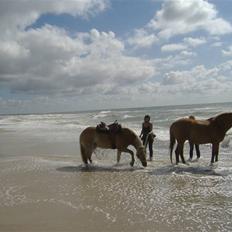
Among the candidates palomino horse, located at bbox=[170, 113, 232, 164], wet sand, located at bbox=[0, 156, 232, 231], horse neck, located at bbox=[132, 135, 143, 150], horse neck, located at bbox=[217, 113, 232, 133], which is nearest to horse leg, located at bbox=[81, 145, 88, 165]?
wet sand, located at bbox=[0, 156, 232, 231]

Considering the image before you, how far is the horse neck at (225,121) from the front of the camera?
31.1 feet

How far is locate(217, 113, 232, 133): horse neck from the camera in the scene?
31.1 feet

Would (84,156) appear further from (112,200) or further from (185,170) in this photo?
(112,200)

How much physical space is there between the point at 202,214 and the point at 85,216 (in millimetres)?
1708

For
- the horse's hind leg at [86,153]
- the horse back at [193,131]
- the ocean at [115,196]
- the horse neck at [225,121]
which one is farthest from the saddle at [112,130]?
the horse neck at [225,121]

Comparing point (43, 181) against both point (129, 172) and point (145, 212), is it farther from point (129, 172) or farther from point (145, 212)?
point (145, 212)

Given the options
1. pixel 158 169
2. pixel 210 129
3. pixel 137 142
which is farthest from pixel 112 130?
pixel 210 129

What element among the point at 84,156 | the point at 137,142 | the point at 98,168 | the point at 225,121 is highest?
the point at 225,121

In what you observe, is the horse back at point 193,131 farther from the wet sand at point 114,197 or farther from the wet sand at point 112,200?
A: the wet sand at point 112,200

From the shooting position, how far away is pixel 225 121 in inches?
374

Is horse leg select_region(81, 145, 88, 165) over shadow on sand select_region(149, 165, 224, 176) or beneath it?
over

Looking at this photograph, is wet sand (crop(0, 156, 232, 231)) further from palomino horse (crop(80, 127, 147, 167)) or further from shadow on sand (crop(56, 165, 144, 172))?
palomino horse (crop(80, 127, 147, 167))

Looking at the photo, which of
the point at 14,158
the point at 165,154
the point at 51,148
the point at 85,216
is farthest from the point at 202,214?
the point at 51,148

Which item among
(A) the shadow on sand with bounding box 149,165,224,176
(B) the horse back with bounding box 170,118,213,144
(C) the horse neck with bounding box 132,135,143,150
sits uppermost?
(B) the horse back with bounding box 170,118,213,144
